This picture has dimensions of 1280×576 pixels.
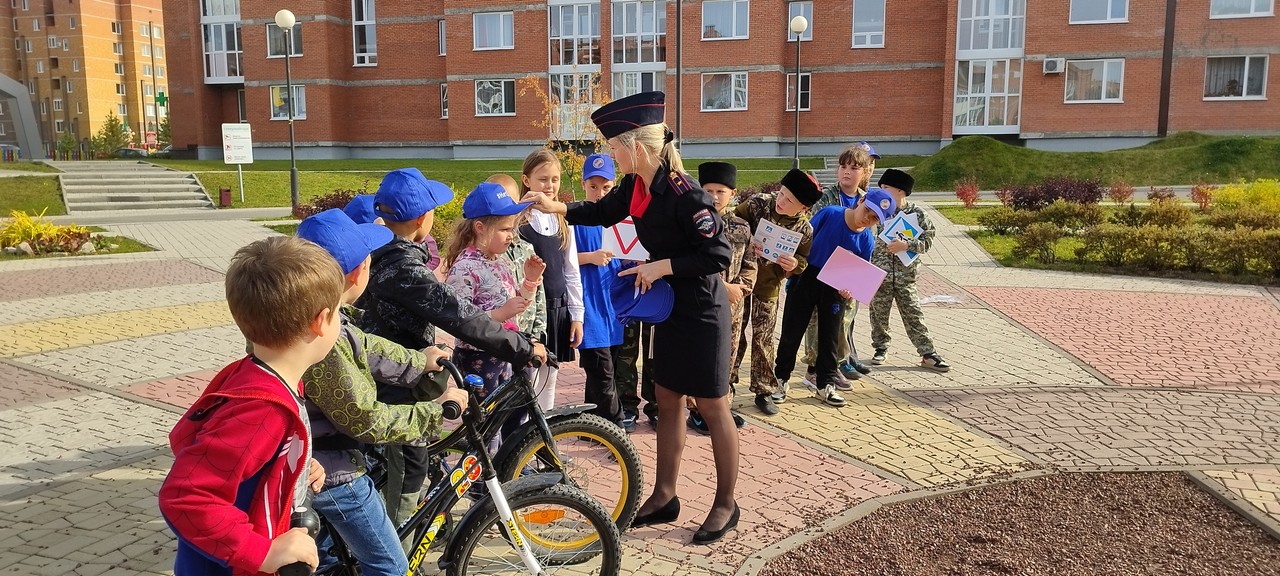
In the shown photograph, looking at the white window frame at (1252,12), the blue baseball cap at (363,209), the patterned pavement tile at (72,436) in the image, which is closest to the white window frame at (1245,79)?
the white window frame at (1252,12)

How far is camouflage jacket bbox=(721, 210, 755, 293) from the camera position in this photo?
223 inches

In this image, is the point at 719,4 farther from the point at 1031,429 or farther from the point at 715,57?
the point at 1031,429

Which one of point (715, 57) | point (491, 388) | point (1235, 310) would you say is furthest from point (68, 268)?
point (715, 57)

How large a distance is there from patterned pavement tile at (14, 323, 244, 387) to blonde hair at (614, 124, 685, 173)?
5390mm

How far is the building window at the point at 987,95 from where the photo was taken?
36.8 m

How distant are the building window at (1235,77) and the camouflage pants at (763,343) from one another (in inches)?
1442

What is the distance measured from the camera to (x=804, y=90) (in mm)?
39406

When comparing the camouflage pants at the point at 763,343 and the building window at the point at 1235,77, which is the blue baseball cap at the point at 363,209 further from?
the building window at the point at 1235,77

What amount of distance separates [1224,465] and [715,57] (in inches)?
1388

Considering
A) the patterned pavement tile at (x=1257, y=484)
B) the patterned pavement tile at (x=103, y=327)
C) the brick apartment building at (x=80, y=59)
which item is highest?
the brick apartment building at (x=80, y=59)

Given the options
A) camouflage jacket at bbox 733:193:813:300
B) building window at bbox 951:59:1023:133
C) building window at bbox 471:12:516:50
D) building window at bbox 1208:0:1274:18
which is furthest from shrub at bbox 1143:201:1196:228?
building window at bbox 471:12:516:50

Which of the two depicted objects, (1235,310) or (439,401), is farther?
(1235,310)

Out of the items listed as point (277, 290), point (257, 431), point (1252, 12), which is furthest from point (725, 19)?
point (257, 431)

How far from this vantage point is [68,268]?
14.0m
